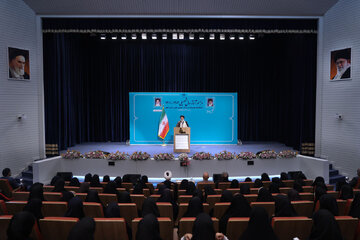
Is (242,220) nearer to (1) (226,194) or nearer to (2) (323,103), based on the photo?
(1) (226,194)

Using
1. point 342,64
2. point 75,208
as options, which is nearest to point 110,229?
point 75,208

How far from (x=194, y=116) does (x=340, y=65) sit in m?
6.67

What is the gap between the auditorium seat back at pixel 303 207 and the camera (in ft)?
15.2

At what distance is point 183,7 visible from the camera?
34.4 ft

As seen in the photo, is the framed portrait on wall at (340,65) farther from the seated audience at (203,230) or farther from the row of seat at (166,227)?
the seated audience at (203,230)

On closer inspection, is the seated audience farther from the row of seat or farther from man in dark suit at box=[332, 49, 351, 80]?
man in dark suit at box=[332, 49, 351, 80]

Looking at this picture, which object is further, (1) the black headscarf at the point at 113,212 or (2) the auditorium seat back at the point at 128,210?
(2) the auditorium seat back at the point at 128,210

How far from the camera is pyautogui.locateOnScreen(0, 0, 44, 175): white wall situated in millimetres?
9555

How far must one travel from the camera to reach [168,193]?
16.5ft

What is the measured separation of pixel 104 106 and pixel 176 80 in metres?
4.43

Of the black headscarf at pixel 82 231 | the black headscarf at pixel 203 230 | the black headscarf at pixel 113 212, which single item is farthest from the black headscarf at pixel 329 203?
the black headscarf at pixel 82 231

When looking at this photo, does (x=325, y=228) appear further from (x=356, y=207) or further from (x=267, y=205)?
(x=356, y=207)

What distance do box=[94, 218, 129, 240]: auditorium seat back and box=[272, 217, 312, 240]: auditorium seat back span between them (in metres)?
2.04

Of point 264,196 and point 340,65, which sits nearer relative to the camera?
point 264,196
